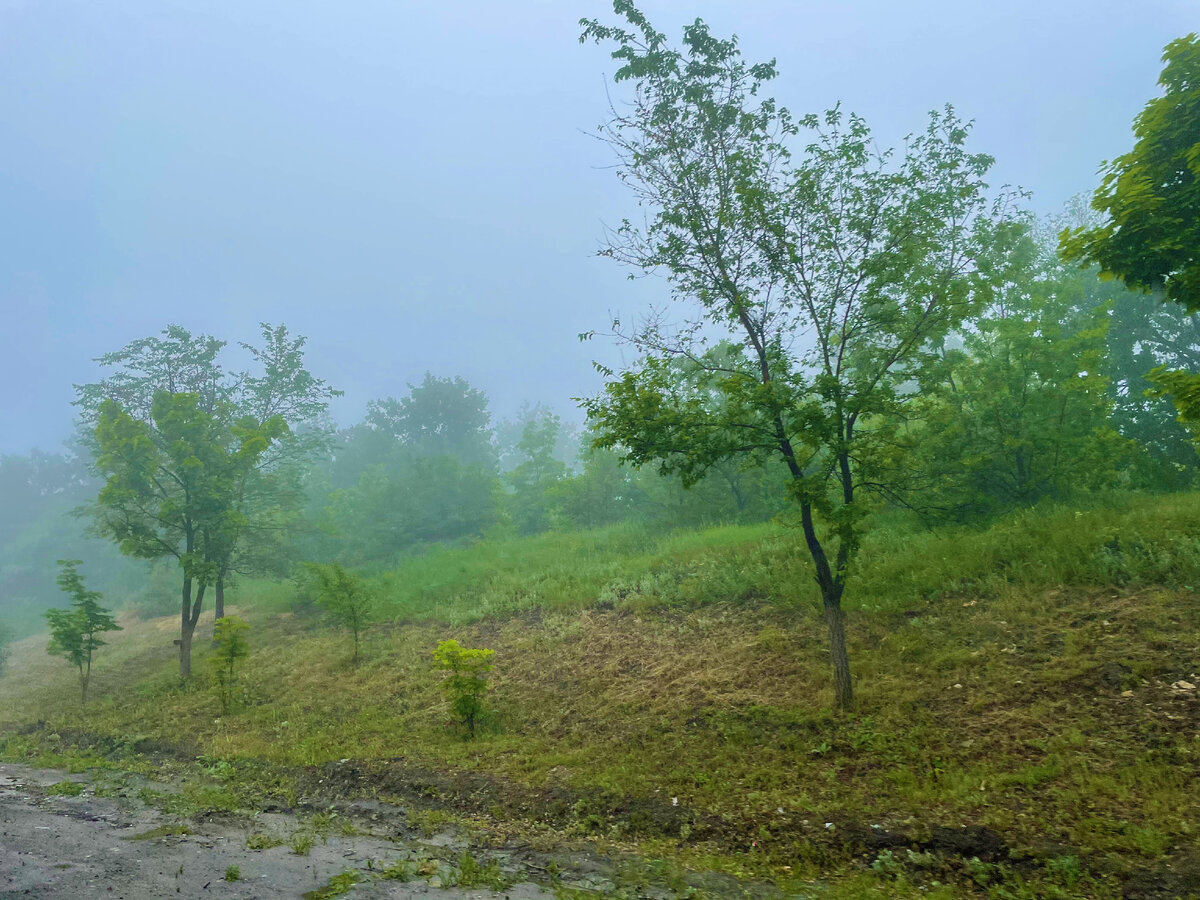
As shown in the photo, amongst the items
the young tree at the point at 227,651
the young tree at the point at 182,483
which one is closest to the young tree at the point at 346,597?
the young tree at the point at 227,651

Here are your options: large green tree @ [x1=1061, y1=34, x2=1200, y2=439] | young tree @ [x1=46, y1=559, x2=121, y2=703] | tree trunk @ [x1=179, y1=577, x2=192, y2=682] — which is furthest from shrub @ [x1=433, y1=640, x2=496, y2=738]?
young tree @ [x1=46, y1=559, x2=121, y2=703]

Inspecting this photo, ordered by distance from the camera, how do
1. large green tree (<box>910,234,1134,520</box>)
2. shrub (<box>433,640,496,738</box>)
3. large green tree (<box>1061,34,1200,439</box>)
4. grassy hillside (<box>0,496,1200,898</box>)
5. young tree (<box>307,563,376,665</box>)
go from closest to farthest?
grassy hillside (<box>0,496,1200,898</box>) < large green tree (<box>1061,34,1200,439</box>) < shrub (<box>433,640,496,738</box>) < large green tree (<box>910,234,1134,520</box>) < young tree (<box>307,563,376,665</box>)

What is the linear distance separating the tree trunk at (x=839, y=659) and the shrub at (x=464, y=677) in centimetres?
541

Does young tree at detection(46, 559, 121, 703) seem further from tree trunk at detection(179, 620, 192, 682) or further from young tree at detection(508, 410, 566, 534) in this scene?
young tree at detection(508, 410, 566, 534)

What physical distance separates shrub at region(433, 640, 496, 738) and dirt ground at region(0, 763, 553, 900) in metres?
3.24

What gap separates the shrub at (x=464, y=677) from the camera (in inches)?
428

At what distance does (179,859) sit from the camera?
243 inches

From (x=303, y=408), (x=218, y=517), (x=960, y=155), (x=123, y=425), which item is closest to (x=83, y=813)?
(x=218, y=517)

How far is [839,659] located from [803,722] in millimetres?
1057

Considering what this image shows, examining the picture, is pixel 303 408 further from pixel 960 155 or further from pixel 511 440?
pixel 511 440

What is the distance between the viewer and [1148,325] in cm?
2209

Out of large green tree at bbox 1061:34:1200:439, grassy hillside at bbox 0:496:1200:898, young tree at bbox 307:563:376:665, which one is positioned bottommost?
grassy hillside at bbox 0:496:1200:898

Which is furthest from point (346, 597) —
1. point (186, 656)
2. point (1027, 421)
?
point (1027, 421)

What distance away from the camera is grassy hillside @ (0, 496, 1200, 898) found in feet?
19.9
